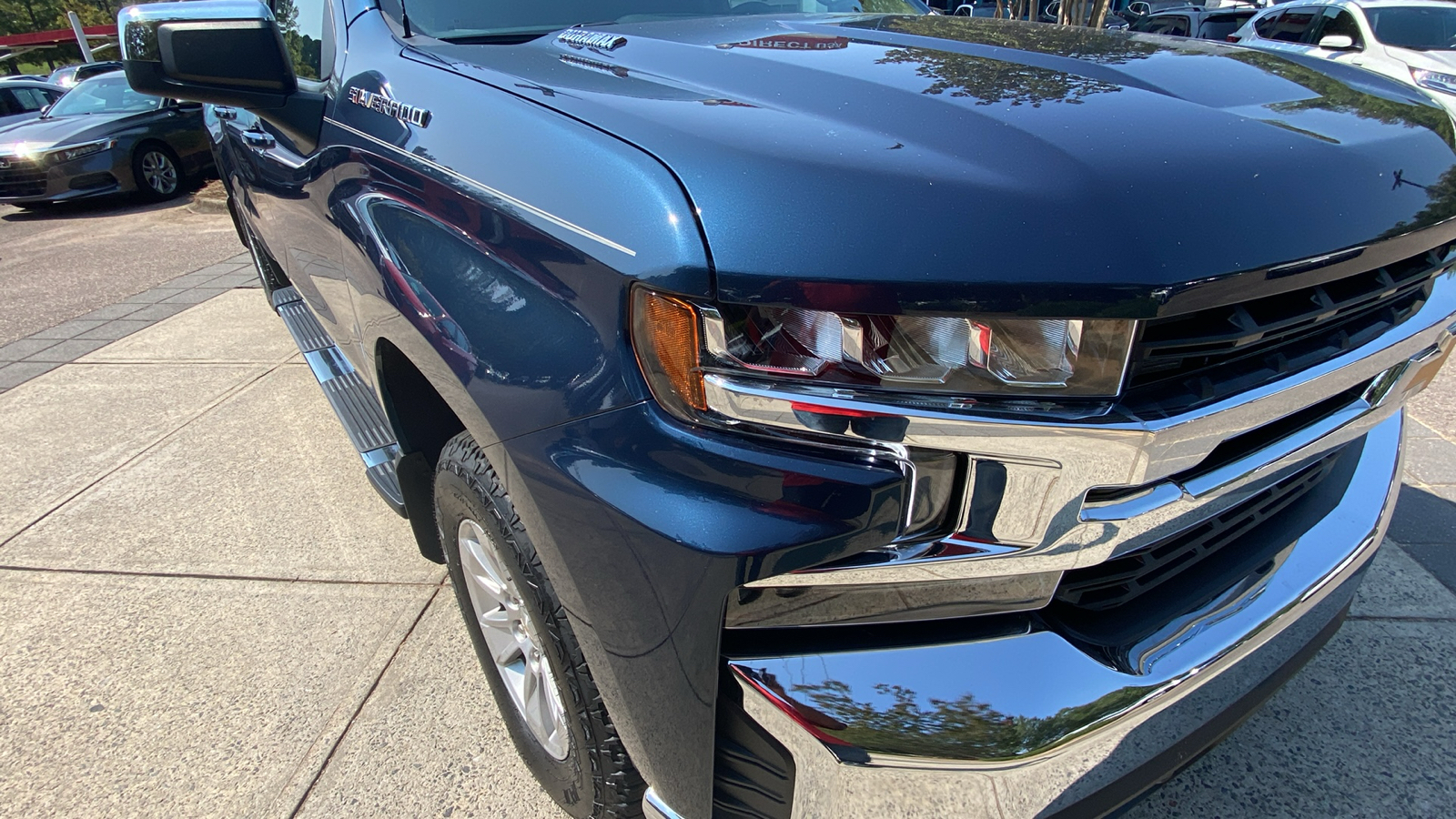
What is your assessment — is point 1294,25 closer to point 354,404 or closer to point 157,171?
point 354,404

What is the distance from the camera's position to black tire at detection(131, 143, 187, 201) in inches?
369

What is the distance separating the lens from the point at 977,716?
1069 millimetres

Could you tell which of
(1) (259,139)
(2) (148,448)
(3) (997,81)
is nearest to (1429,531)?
(3) (997,81)

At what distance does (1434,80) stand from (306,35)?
366 inches

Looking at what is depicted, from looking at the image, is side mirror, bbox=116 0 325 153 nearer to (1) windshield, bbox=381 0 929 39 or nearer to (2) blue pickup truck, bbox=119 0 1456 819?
(1) windshield, bbox=381 0 929 39

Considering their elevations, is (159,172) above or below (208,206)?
above

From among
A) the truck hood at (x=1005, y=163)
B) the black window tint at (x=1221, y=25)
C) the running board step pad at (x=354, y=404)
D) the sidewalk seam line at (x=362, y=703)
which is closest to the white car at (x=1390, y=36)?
the black window tint at (x=1221, y=25)

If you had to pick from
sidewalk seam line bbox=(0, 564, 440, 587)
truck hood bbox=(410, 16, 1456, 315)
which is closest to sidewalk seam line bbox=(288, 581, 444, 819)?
sidewalk seam line bbox=(0, 564, 440, 587)

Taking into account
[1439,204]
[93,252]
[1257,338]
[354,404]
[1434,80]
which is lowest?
[93,252]

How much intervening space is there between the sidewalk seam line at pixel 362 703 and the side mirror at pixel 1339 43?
9.92m

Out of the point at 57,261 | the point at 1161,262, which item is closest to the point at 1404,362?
the point at 1161,262

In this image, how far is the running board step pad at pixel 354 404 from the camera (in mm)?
2236

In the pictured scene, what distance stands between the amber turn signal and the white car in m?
8.69

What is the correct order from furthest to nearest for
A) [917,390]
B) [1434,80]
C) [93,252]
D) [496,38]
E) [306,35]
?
[1434,80], [93,252], [306,35], [496,38], [917,390]
